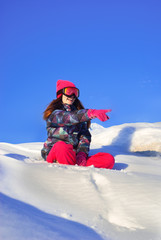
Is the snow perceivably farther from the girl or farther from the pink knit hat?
the pink knit hat

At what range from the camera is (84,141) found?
114 inches

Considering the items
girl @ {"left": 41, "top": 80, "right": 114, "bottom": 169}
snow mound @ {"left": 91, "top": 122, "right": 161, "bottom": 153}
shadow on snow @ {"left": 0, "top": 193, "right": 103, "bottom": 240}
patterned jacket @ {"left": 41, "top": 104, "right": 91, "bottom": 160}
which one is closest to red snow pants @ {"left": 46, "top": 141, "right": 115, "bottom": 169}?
girl @ {"left": 41, "top": 80, "right": 114, "bottom": 169}

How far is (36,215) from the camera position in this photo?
115cm

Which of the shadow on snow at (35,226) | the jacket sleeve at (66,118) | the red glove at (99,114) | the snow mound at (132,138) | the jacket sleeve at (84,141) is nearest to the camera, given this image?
the shadow on snow at (35,226)

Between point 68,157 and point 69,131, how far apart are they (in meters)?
0.35

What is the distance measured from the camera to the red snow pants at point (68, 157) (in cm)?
251

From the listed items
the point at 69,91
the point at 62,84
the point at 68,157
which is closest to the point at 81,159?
the point at 68,157

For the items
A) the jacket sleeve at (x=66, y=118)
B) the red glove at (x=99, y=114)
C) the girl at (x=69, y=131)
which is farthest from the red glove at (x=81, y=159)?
the red glove at (x=99, y=114)

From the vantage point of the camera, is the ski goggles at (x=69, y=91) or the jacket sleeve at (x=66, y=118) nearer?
the jacket sleeve at (x=66, y=118)

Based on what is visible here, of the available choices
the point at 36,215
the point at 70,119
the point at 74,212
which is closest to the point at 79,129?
the point at 70,119

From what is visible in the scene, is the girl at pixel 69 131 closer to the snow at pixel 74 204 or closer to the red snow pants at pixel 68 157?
the red snow pants at pixel 68 157

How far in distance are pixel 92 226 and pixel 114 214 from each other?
205mm

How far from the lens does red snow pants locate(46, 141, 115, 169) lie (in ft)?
8.25

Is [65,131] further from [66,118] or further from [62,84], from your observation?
[62,84]
